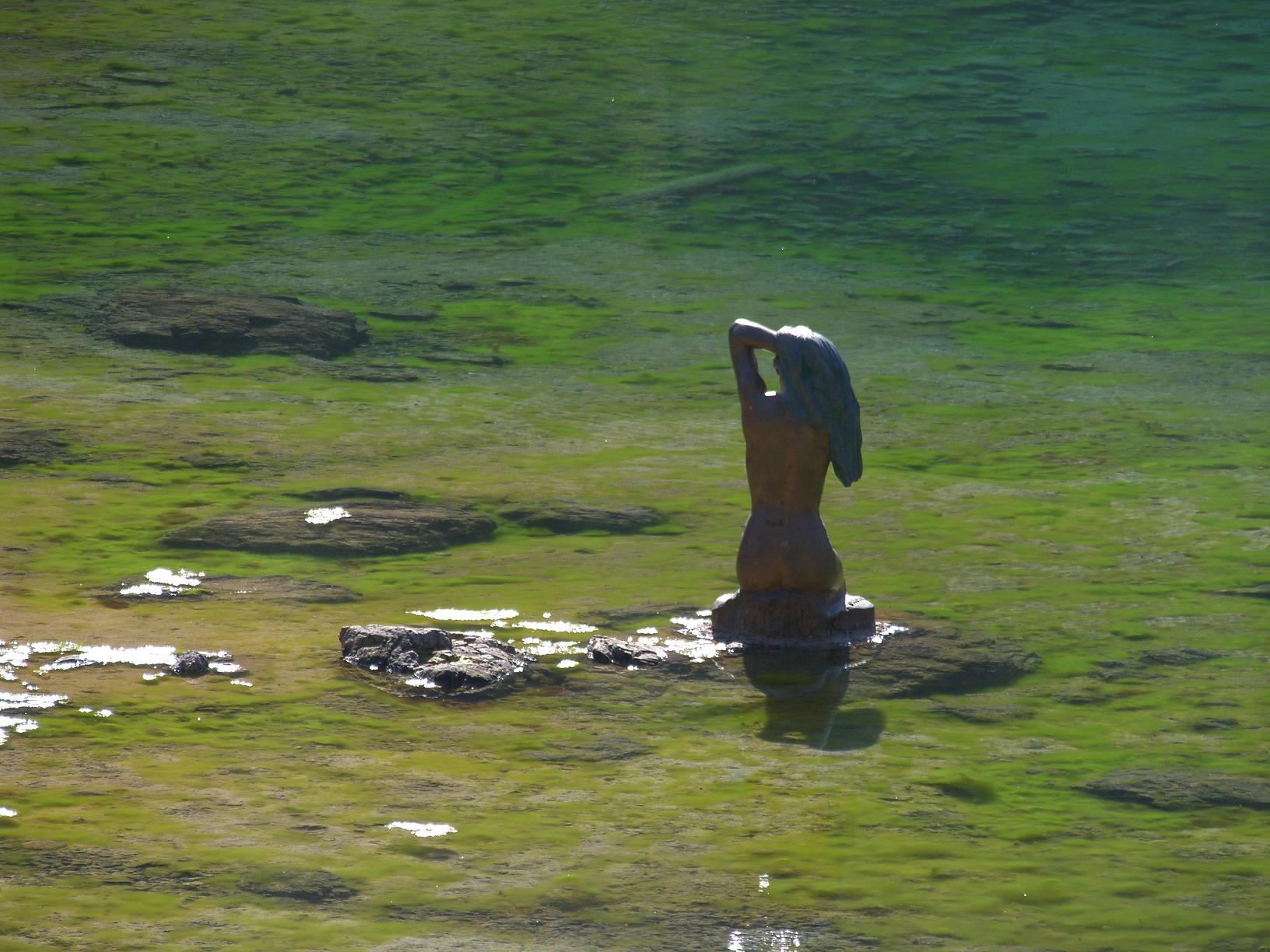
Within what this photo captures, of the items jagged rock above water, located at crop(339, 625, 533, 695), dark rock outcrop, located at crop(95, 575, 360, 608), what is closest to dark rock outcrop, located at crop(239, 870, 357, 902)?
jagged rock above water, located at crop(339, 625, 533, 695)

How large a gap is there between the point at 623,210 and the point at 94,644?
828cm

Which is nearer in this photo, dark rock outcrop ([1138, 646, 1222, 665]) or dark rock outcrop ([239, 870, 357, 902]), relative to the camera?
dark rock outcrop ([239, 870, 357, 902])

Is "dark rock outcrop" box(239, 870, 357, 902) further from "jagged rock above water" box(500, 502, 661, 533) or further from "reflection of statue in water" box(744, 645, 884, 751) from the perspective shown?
"jagged rock above water" box(500, 502, 661, 533)

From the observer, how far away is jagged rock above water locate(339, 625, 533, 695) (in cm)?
452

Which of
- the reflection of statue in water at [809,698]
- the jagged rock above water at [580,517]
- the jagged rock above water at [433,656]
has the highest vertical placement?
the jagged rock above water at [433,656]

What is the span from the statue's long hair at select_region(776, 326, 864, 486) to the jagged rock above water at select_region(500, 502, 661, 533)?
1524 mm

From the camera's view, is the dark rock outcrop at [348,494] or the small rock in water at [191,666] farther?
the dark rock outcrop at [348,494]

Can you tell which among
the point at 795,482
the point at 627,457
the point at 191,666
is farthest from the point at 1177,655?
the point at 627,457

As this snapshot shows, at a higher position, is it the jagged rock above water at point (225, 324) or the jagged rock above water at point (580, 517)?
the jagged rock above water at point (225, 324)

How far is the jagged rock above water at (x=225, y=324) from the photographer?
30.2 ft

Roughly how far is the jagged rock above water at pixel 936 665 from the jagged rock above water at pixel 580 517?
151 cm

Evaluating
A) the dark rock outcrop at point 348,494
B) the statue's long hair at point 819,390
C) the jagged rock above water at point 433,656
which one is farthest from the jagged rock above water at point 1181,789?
the dark rock outcrop at point 348,494

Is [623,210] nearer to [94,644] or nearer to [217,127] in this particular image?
→ [217,127]

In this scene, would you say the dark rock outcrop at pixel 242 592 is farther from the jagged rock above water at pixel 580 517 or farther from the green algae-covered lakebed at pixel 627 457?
the jagged rock above water at pixel 580 517
